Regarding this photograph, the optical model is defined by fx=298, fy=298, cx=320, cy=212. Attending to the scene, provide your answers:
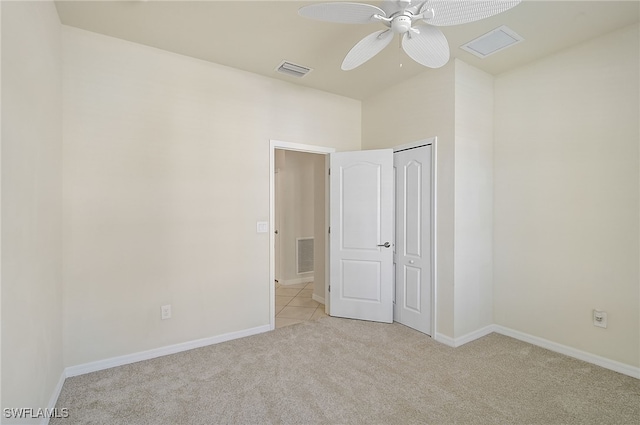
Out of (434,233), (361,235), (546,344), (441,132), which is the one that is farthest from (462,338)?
(441,132)

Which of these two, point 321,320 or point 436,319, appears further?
point 321,320

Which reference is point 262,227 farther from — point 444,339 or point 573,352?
point 573,352

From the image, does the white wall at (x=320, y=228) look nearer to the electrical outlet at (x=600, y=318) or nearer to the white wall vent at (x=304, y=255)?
the white wall vent at (x=304, y=255)

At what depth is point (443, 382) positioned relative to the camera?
2.23 meters

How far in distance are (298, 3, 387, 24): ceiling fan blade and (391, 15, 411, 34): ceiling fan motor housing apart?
0.23 feet

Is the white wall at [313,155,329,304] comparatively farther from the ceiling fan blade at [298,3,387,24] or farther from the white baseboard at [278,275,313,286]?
the ceiling fan blade at [298,3,387,24]

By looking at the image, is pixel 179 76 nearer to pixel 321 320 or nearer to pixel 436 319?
pixel 321 320

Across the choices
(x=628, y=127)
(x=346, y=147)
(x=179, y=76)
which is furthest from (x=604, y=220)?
(x=179, y=76)

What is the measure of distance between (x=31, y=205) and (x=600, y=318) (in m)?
4.11

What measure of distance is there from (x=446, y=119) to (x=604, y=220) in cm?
155

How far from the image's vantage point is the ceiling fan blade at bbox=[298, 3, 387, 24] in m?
1.48

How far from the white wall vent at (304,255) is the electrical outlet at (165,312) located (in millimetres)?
2823

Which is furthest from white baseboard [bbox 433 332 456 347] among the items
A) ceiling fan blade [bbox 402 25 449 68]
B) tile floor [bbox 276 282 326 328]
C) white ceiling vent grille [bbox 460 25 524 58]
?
white ceiling vent grille [bbox 460 25 524 58]

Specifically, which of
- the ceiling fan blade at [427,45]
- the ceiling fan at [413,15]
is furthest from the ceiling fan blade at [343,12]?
the ceiling fan blade at [427,45]
